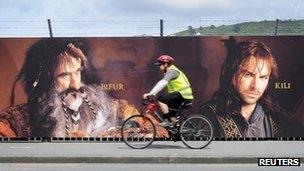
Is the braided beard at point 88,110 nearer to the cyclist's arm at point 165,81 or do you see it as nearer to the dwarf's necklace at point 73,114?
the dwarf's necklace at point 73,114

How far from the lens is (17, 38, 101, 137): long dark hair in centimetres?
1383

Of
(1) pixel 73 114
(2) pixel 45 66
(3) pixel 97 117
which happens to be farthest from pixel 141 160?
(2) pixel 45 66

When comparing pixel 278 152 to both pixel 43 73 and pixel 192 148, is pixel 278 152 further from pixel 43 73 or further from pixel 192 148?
pixel 43 73

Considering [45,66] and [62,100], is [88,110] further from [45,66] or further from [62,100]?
[45,66]

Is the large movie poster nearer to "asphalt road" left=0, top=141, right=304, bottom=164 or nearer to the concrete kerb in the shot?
"asphalt road" left=0, top=141, right=304, bottom=164

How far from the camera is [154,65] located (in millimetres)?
13805

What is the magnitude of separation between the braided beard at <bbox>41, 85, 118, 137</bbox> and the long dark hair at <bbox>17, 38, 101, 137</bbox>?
10.4 inches

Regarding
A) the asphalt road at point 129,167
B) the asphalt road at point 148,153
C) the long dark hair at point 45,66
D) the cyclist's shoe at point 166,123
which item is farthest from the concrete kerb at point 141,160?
the long dark hair at point 45,66

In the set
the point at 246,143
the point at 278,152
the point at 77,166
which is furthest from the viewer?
the point at 246,143

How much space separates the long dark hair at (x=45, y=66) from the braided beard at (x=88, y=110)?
265 mm

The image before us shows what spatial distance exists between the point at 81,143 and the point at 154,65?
A: 2202 millimetres

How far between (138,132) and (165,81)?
1.29 meters

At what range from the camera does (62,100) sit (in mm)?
13883

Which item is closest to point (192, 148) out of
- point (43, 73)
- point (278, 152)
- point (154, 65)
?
point (278, 152)
